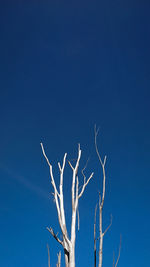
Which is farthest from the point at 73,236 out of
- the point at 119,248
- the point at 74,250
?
the point at 119,248

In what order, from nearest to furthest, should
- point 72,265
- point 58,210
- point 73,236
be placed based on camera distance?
1. point 72,265
2. point 73,236
3. point 58,210

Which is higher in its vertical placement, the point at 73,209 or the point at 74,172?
the point at 74,172

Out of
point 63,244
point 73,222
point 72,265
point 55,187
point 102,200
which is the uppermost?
point 55,187

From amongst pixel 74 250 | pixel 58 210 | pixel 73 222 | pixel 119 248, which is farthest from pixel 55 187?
pixel 119 248

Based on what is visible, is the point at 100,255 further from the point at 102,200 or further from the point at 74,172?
the point at 74,172

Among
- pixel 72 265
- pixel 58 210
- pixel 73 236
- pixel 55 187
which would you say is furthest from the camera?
pixel 55 187

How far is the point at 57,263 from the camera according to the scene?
2922 millimetres

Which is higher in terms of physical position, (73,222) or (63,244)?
(73,222)

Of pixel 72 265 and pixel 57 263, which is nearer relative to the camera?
pixel 72 265

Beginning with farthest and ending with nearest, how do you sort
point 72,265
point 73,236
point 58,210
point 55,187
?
point 55,187 → point 58,210 → point 73,236 → point 72,265

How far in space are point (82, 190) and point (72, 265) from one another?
81cm

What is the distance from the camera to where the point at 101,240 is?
2.68 meters

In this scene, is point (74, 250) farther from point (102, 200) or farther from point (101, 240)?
point (102, 200)

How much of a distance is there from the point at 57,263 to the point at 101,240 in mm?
648
